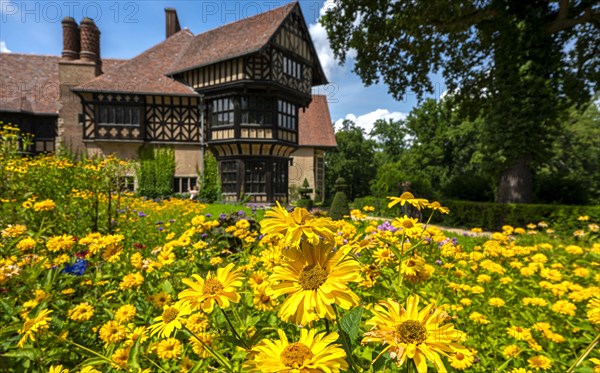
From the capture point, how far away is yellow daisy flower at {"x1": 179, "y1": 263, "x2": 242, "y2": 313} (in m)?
0.95

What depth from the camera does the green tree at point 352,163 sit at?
111ft

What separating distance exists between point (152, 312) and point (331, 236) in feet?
5.82

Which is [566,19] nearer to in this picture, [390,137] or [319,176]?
[319,176]

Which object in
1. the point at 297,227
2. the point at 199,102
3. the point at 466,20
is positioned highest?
the point at 466,20

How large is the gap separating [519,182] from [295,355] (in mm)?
13626

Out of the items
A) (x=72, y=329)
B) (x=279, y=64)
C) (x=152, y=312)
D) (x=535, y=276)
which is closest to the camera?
(x=72, y=329)

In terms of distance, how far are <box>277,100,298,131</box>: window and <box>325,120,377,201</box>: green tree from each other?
633 inches

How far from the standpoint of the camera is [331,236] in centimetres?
91

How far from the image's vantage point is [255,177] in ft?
57.7

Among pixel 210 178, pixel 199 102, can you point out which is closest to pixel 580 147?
pixel 210 178

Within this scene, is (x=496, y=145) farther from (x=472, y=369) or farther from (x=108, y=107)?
(x=108, y=107)

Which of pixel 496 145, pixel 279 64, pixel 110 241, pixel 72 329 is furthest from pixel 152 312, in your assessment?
pixel 279 64

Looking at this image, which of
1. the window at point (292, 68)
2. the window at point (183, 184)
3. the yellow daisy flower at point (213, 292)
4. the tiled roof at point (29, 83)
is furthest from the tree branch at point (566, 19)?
the tiled roof at point (29, 83)

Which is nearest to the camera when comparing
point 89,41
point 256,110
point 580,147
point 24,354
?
point 24,354
